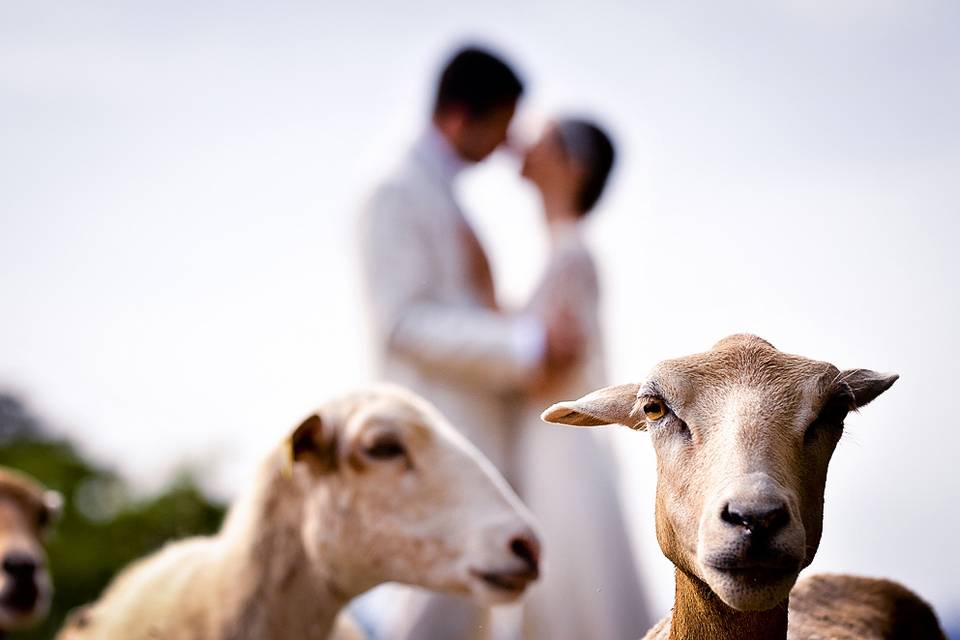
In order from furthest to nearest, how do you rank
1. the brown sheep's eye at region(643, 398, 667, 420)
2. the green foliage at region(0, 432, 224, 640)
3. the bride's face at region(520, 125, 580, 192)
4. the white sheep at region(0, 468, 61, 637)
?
the green foliage at region(0, 432, 224, 640), the bride's face at region(520, 125, 580, 192), the white sheep at region(0, 468, 61, 637), the brown sheep's eye at region(643, 398, 667, 420)

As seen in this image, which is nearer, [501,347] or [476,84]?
[501,347]

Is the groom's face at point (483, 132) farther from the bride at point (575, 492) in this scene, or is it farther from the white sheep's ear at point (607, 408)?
the white sheep's ear at point (607, 408)

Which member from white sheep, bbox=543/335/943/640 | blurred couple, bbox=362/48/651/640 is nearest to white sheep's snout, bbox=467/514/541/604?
white sheep, bbox=543/335/943/640

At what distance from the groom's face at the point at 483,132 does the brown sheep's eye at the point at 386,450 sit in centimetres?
277

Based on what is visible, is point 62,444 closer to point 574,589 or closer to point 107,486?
point 107,486

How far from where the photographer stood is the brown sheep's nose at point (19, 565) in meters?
6.28

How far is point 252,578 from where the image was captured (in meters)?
4.35

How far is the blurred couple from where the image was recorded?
5.59 m

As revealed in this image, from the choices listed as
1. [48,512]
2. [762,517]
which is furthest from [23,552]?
[762,517]

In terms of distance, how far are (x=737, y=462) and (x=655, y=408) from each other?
34 centimetres

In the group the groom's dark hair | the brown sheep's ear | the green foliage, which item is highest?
the groom's dark hair

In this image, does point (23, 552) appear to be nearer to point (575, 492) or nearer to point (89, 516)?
point (575, 492)

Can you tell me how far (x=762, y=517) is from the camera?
7.61 ft

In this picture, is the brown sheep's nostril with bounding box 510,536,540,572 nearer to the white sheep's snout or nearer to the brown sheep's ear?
the white sheep's snout
